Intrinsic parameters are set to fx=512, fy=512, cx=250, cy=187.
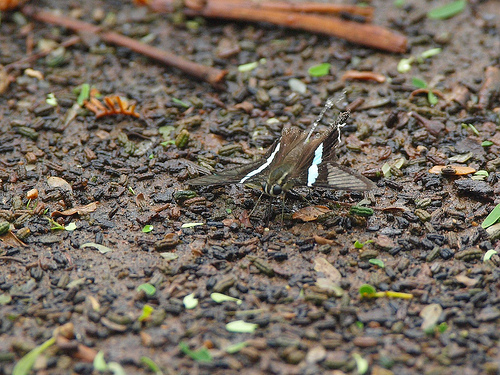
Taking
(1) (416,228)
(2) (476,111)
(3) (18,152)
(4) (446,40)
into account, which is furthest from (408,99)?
(3) (18,152)

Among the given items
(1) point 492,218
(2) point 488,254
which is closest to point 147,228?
(2) point 488,254

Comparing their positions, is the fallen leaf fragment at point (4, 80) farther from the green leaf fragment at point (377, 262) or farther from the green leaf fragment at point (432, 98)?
the green leaf fragment at point (432, 98)

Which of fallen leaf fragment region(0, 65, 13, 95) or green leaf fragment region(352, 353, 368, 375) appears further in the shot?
fallen leaf fragment region(0, 65, 13, 95)

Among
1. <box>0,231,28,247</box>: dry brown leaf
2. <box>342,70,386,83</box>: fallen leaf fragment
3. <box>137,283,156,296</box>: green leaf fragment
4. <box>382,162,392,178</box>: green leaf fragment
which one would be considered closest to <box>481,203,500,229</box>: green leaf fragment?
<box>382,162,392,178</box>: green leaf fragment

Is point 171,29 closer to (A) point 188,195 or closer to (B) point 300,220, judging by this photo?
(A) point 188,195

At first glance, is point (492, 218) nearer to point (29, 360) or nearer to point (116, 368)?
point (116, 368)

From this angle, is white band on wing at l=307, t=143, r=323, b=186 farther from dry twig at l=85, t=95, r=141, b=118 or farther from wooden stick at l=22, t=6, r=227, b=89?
dry twig at l=85, t=95, r=141, b=118

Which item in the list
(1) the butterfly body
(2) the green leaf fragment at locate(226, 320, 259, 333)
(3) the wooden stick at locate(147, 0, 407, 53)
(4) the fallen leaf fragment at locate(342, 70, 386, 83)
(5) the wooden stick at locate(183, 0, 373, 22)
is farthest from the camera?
(5) the wooden stick at locate(183, 0, 373, 22)
